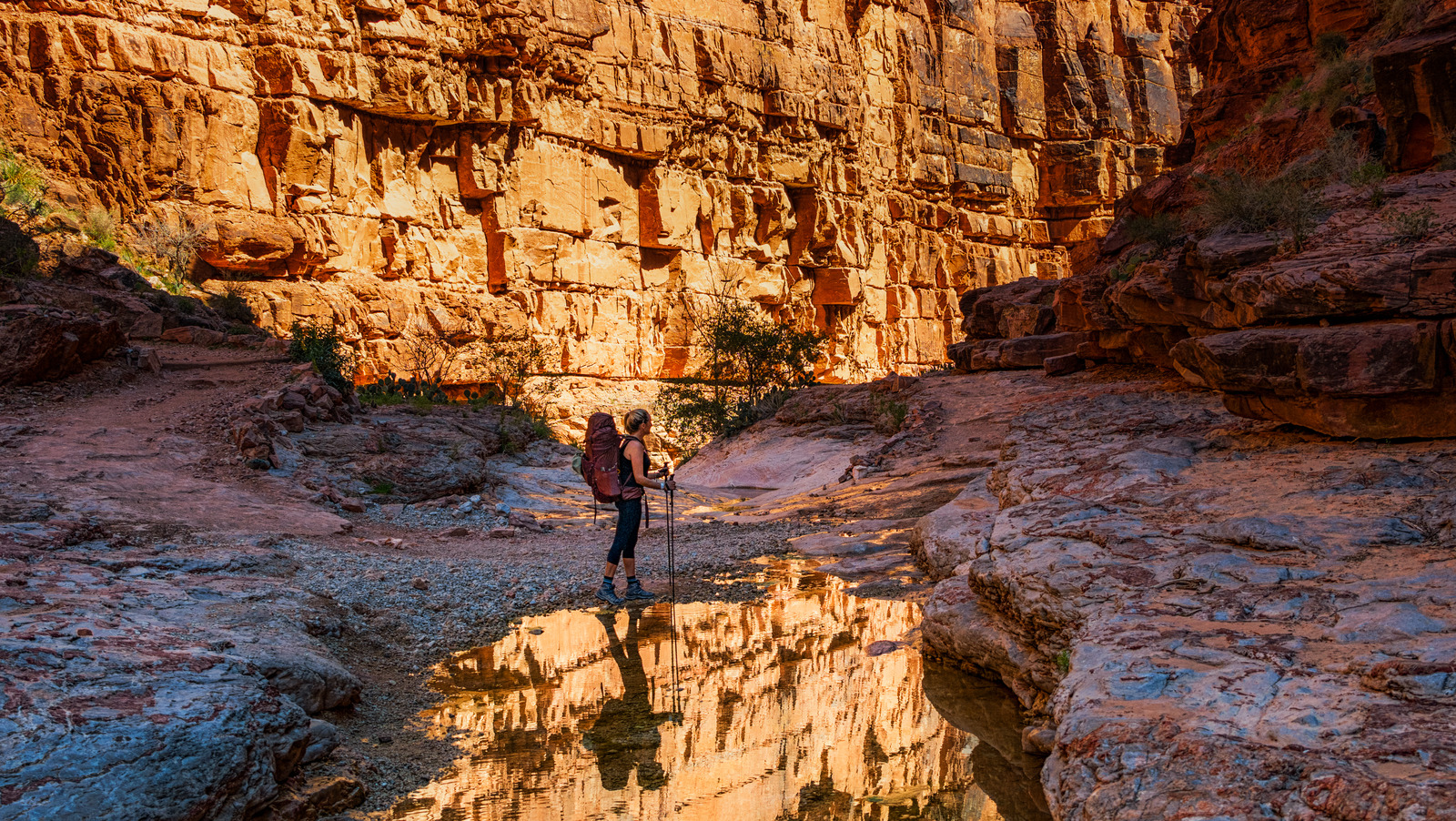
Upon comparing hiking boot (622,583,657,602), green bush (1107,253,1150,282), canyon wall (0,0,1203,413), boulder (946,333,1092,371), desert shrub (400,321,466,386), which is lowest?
hiking boot (622,583,657,602)

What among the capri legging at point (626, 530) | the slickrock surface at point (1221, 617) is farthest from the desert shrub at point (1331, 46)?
the capri legging at point (626, 530)

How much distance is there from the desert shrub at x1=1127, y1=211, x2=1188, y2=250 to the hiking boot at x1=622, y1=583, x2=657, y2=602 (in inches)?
316

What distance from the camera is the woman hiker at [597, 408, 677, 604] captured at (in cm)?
889

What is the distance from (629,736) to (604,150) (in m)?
37.7

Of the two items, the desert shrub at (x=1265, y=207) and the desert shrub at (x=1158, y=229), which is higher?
the desert shrub at (x=1158, y=229)

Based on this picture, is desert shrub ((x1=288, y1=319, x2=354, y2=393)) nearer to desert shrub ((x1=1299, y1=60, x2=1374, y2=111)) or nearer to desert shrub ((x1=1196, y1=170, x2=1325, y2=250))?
desert shrub ((x1=1196, y1=170, x2=1325, y2=250))

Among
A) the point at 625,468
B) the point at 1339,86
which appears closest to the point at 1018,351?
the point at 1339,86

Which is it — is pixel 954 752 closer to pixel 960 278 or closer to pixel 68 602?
pixel 68 602

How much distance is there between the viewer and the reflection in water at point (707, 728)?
459 cm

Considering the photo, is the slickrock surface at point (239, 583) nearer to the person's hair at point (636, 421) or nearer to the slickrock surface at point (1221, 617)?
the person's hair at point (636, 421)

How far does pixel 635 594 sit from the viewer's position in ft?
29.5

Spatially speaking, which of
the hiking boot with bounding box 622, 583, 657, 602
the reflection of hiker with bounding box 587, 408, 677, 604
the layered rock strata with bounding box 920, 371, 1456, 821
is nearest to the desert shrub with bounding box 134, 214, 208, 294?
the reflection of hiker with bounding box 587, 408, 677, 604

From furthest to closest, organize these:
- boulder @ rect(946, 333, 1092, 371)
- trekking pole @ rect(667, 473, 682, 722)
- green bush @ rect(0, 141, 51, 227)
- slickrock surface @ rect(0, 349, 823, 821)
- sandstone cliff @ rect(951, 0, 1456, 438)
A: green bush @ rect(0, 141, 51, 227) → boulder @ rect(946, 333, 1092, 371) → sandstone cliff @ rect(951, 0, 1456, 438) → trekking pole @ rect(667, 473, 682, 722) → slickrock surface @ rect(0, 349, 823, 821)

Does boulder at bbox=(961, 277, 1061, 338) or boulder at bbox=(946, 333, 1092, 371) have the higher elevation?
boulder at bbox=(961, 277, 1061, 338)
